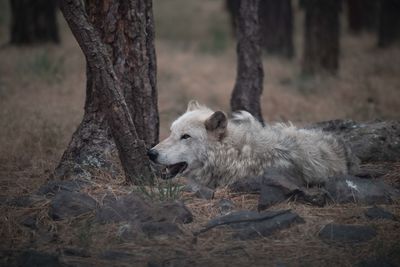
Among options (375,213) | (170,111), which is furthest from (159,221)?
(170,111)

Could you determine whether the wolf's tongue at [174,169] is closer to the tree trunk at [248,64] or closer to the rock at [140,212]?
the rock at [140,212]

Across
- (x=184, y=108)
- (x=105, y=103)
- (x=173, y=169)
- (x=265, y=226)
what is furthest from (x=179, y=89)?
(x=265, y=226)

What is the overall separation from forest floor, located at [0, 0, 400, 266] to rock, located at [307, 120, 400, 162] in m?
0.44

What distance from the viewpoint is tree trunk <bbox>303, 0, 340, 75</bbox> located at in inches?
612

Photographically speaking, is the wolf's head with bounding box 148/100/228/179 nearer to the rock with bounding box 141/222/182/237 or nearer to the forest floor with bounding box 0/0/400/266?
the forest floor with bounding box 0/0/400/266

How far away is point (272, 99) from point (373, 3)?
1534 centimetres

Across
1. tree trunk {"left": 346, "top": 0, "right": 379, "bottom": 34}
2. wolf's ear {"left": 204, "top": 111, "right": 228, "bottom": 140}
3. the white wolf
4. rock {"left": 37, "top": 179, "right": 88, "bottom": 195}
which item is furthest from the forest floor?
tree trunk {"left": 346, "top": 0, "right": 379, "bottom": 34}

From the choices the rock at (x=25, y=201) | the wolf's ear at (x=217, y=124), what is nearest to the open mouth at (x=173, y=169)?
the wolf's ear at (x=217, y=124)

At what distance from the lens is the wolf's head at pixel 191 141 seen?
6.79 meters

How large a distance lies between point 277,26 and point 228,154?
1263cm

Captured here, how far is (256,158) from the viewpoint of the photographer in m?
6.87

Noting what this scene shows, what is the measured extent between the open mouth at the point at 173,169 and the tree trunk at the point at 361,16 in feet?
65.1

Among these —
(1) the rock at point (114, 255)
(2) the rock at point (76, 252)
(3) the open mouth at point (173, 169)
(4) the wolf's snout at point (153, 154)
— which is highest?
(4) the wolf's snout at point (153, 154)

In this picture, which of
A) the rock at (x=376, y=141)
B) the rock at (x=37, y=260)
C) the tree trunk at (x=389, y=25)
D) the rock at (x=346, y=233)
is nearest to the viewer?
the rock at (x=37, y=260)
